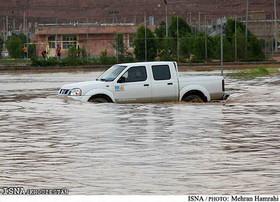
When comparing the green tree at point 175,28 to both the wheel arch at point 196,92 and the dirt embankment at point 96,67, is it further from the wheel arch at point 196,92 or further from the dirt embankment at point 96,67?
the wheel arch at point 196,92

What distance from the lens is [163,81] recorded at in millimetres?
20953

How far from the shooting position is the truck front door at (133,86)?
20859mm

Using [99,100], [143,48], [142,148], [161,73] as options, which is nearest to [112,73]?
[99,100]

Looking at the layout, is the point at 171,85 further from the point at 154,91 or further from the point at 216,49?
the point at 216,49

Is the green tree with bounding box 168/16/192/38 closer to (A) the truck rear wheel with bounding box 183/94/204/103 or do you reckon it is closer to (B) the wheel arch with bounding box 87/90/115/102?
(A) the truck rear wheel with bounding box 183/94/204/103

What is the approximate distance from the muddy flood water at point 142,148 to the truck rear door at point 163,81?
19.8 inches

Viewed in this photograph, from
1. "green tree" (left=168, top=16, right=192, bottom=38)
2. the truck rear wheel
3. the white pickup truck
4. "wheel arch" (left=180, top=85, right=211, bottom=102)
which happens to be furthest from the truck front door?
"green tree" (left=168, top=16, right=192, bottom=38)

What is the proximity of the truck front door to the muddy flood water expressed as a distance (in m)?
0.34

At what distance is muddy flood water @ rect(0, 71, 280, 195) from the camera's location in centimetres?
909

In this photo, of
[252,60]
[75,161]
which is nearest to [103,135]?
[75,161]

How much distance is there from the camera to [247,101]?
24.2 m

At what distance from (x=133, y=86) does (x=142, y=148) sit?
837 centimetres

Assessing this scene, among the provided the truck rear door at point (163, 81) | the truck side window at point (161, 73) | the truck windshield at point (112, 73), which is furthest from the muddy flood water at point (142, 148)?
the truck side window at point (161, 73)

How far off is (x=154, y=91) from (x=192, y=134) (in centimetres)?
637
